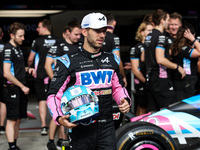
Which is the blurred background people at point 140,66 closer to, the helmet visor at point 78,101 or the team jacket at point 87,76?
the team jacket at point 87,76

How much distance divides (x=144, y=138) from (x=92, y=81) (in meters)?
1.06

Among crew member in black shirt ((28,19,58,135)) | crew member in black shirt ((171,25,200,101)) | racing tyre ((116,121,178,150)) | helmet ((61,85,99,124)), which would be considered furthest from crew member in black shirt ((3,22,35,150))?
helmet ((61,85,99,124))

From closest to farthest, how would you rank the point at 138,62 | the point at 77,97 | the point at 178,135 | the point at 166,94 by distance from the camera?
1. the point at 77,97
2. the point at 178,135
3. the point at 166,94
4. the point at 138,62

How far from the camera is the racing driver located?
3018mm

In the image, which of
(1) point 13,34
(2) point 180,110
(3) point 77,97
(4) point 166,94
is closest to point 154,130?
(2) point 180,110

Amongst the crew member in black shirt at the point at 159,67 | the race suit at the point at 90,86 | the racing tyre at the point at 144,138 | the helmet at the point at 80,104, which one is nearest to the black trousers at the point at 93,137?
the race suit at the point at 90,86

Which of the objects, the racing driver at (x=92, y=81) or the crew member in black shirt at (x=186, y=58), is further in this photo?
the crew member in black shirt at (x=186, y=58)

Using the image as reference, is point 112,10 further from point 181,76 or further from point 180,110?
point 180,110

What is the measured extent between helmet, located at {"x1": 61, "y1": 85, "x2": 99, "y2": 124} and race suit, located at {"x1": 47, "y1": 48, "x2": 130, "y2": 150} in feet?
0.58

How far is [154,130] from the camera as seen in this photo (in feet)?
12.3

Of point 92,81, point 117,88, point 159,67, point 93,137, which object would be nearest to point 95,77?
point 92,81

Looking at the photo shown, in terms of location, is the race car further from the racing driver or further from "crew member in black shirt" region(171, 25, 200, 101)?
"crew member in black shirt" region(171, 25, 200, 101)

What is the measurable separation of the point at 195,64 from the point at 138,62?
4.15 ft

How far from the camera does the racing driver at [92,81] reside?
119 inches
